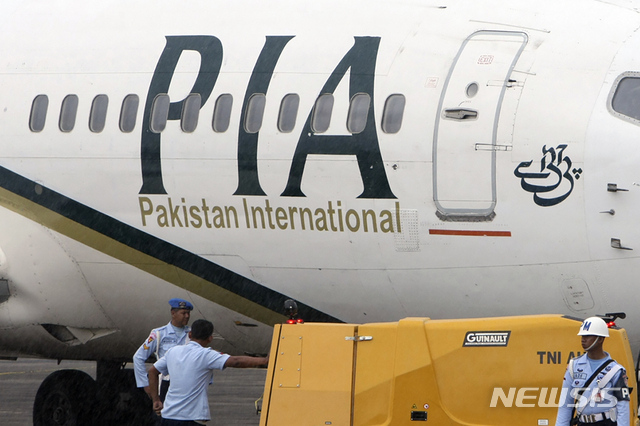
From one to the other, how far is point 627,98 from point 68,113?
5.87 m

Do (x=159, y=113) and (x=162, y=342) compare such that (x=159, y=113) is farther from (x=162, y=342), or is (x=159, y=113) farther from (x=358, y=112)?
(x=162, y=342)

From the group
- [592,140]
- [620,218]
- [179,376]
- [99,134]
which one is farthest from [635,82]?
[99,134]

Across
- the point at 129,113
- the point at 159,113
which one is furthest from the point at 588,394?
the point at 129,113

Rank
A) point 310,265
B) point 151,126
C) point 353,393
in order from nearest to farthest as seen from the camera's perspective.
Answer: point 353,393
point 310,265
point 151,126

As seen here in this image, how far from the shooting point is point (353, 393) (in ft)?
23.2

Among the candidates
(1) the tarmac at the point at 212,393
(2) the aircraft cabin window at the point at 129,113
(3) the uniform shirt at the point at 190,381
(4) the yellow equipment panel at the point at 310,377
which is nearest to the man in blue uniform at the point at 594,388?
(4) the yellow equipment panel at the point at 310,377

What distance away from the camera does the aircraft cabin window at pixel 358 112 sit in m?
8.63

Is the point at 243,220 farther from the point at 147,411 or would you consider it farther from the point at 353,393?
the point at 147,411

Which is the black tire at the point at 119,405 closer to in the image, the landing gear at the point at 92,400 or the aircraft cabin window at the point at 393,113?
the landing gear at the point at 92,400

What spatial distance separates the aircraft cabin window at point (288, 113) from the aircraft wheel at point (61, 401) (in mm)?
4994

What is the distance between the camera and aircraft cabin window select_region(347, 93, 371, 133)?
8.63 meters

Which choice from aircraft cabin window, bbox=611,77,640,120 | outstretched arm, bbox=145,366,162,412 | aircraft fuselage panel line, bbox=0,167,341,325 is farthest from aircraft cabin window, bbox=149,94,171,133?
aircraft cabin window, bbox=611,77,640,120

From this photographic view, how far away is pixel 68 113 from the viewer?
395 inches

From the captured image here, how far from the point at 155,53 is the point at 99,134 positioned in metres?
1.06
